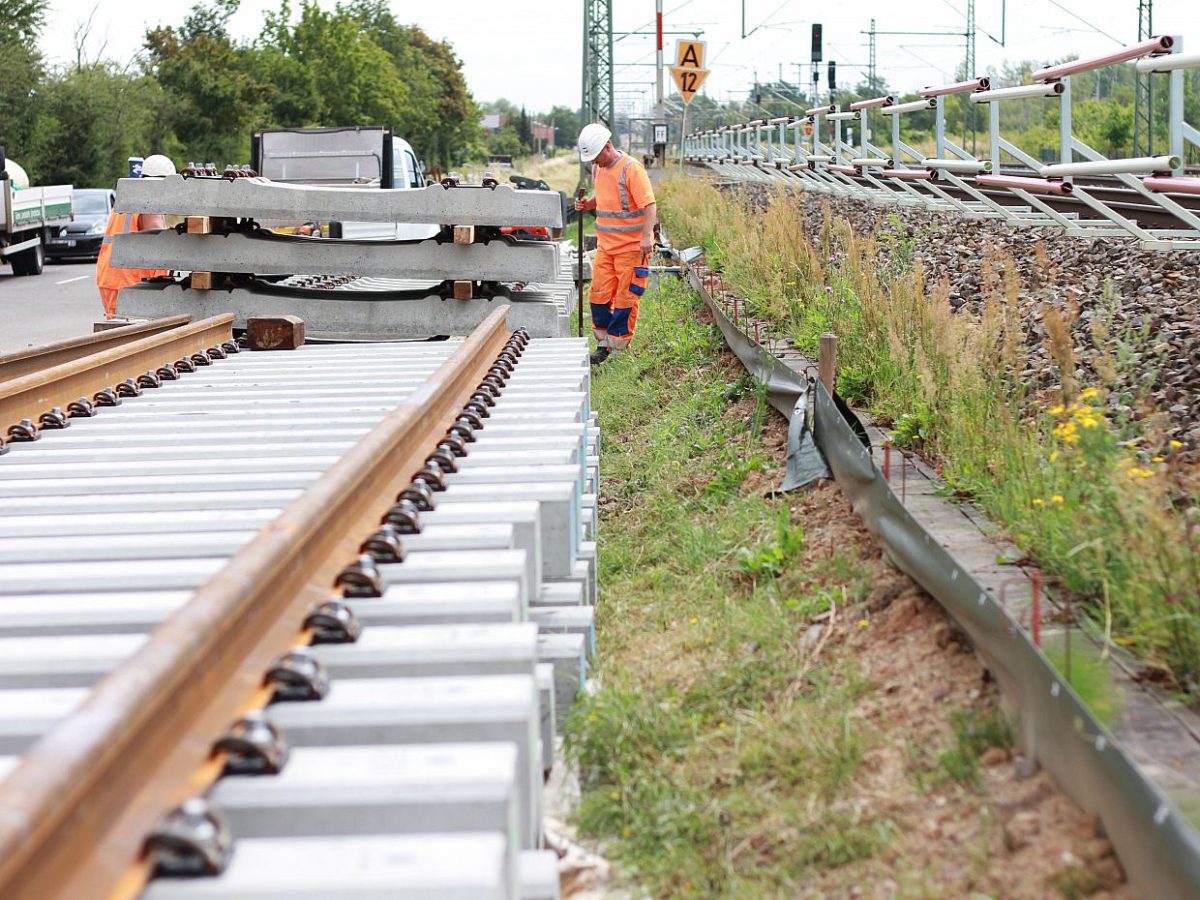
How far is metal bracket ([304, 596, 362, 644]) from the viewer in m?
3.02

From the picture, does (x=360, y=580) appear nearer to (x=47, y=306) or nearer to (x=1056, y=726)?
(x=1056, y=726)

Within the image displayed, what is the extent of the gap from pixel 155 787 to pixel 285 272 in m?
7.90

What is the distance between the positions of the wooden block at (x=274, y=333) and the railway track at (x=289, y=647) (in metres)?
2.68

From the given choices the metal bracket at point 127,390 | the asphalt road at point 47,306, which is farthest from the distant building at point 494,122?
the metal bracket at point 127,390

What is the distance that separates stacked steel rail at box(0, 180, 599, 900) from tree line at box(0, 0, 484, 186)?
42.1 meters

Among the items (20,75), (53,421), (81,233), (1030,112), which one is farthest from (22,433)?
(1030,112)

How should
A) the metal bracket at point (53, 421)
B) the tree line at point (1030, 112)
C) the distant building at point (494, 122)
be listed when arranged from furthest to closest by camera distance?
1. the distant building at point (494, 122)
2. the tree line at point (1030, 112)
3. the metal bracket at point (53, 421)

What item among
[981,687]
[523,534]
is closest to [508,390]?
[523,534]

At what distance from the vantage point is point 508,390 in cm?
648

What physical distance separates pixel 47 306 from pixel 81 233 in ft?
33.9

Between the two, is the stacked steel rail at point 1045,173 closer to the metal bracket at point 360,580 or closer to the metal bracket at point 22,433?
the metal bracket at point 22,433

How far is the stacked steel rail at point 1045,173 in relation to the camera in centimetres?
927

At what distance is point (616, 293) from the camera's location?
40.0ft

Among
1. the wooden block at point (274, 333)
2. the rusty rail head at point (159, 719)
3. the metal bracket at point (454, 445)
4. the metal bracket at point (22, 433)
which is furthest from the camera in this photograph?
the wooden block at point (274, 333)
